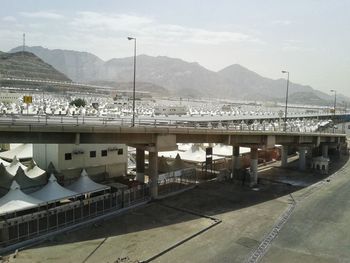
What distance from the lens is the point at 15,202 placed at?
27500mm

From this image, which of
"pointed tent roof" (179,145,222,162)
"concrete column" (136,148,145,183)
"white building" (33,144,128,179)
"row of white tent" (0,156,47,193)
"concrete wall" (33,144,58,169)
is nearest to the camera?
"row of white tent" (0,156,47,193)

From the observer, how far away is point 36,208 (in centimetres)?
3067

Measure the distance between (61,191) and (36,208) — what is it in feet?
7.91

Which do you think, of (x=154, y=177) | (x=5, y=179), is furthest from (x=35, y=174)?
(x=154, y=177)

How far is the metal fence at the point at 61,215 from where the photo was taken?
25353 millimetres

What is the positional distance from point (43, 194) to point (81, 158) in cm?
1323

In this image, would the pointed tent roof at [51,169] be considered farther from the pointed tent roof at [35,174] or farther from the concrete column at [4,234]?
the concrete column at [4,234]

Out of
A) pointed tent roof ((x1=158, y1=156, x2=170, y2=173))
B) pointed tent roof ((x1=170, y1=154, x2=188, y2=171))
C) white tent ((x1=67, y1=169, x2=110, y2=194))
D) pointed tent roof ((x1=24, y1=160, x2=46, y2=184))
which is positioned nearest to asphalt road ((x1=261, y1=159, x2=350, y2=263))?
pointed tent roof ((x1=170, y1=154, x2=188, y2=171))

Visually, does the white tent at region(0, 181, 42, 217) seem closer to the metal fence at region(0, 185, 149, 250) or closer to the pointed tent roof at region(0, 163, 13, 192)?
the metal fence at region(0, 185, 149, 250)

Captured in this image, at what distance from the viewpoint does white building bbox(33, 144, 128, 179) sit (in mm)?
41469

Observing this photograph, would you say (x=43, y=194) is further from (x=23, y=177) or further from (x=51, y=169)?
(x=51, y=169)

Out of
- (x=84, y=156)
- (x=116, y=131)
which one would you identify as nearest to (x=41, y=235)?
(x=116, y=131)

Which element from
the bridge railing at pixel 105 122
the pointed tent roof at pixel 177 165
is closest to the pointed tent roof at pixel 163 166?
the pointed tent roof at pixel 177 165

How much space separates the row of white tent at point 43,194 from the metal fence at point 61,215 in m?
0.70
